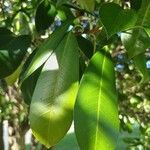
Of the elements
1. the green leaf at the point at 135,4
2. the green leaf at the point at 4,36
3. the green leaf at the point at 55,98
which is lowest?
the green leaf at the point at 4,36

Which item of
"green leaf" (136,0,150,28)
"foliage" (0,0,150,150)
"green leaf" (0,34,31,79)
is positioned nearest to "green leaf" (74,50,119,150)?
"foliage" (0,0,150,150)

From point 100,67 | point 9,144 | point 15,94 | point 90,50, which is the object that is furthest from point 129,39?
point 9,144

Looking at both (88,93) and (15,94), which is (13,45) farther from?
(15,94)

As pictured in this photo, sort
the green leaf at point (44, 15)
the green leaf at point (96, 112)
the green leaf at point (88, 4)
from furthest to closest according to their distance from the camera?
the green leaf at point (44, 15)
the green leaf at point (88, 4)
the green leaf at point (96, 112)

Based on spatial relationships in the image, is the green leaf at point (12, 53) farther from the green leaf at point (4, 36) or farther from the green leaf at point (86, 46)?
the green leaf at point (86, 46)

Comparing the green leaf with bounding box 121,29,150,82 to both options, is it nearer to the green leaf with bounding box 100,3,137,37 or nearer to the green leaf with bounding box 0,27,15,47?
the green leaf with bounding box 100,3,137,37

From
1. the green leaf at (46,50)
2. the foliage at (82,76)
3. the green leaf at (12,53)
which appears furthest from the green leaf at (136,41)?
the green leaf at (12,53)
